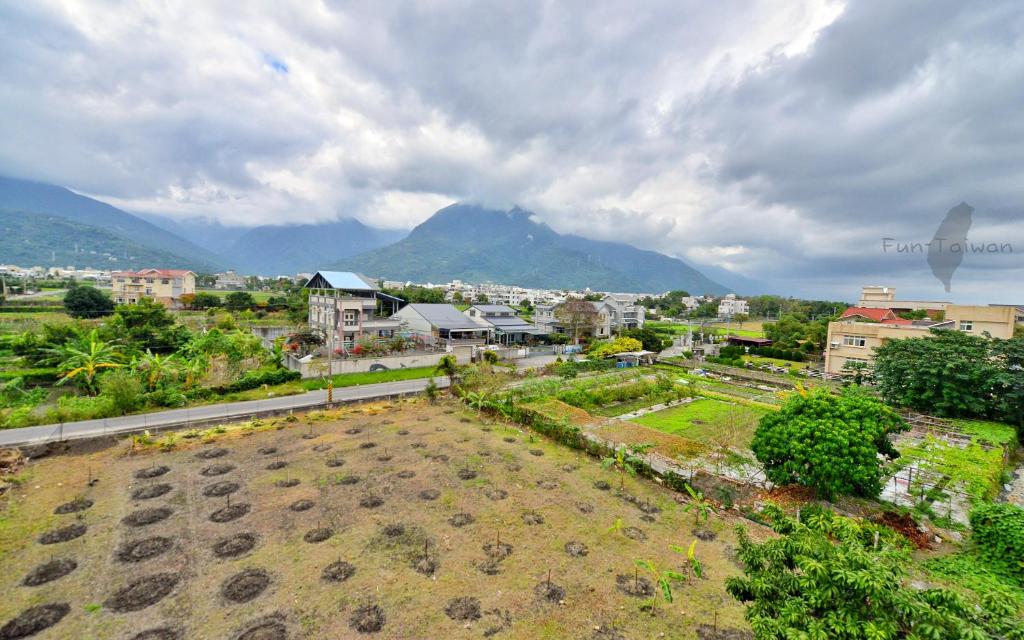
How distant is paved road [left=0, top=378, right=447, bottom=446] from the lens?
17547 mm

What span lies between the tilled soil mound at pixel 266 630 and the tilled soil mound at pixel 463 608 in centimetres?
317

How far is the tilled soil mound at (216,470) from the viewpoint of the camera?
15.0 meters

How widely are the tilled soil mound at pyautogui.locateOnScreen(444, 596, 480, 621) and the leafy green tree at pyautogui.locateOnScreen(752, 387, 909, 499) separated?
34.8 ft

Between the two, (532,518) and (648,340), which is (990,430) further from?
(648,340)

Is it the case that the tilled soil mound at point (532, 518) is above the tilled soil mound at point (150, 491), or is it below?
above

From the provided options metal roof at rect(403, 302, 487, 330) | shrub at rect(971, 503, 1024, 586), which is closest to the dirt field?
shrub at rect(971, 503, 1024, 586)

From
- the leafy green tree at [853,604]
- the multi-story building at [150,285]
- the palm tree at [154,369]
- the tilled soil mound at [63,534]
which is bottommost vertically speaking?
the tilled soil mound at [63,534]

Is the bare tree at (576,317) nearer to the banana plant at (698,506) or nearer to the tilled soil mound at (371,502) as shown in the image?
the banana plant at (698,506)

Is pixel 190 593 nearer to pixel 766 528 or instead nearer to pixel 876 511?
pixel 766 528

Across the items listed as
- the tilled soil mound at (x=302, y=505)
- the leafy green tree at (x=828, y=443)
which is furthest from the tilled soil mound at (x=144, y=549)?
the leafy green tree at (x=828, y=443)

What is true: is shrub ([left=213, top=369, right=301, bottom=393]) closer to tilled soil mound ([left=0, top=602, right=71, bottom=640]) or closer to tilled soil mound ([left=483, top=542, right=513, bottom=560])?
tilled soil mound ([left=0, top=602, right=71, bottom=640])

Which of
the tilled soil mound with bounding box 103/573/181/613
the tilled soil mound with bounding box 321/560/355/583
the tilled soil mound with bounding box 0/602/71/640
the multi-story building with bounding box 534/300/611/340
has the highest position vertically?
the multi-story building with bounding box 534/300/611/340

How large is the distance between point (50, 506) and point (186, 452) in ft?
14.4

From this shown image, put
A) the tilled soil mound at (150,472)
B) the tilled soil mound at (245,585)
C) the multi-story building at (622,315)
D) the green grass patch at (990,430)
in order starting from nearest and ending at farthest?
1. the tilled soil mound at (245,585)
2. the tilled soil mound at (150,472)
3. the green grass patch at (990,430)
4. the multi-story building at (622,315)
